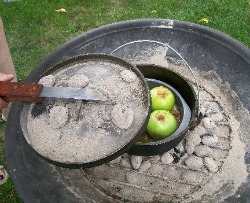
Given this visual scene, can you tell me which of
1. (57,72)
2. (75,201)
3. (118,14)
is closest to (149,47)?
(57,72)

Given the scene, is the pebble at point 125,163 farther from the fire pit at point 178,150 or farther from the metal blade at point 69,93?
the metal blade at point 69,93

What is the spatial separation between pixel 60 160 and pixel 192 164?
844mm

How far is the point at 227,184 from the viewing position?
201cm

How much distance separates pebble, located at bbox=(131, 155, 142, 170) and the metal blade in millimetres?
564

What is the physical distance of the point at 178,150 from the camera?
7.27 feet

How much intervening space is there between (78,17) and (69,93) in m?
2.66

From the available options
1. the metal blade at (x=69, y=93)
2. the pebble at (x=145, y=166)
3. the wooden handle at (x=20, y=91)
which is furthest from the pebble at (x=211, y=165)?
the wooden handle at (x=20, y=91)

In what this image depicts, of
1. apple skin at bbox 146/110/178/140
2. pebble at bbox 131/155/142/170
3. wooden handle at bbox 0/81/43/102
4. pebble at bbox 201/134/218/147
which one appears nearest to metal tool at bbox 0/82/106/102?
wooden handle at bbox 0/81/43/102

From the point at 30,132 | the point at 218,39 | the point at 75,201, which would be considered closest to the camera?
the point at 30,132

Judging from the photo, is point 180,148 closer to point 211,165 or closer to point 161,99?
point 211,165

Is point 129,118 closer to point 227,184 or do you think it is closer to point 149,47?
point 227,184

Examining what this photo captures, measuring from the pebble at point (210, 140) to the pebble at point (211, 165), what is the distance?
0.10 metres

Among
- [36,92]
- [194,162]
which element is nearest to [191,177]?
[194,162]

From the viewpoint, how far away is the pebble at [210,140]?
221 cm
